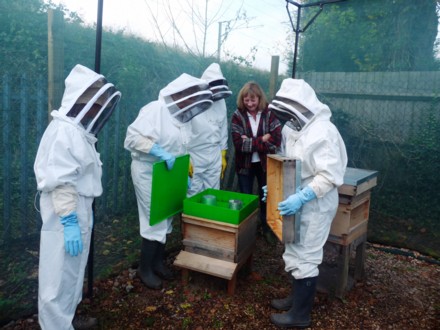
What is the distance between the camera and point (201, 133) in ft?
13.2

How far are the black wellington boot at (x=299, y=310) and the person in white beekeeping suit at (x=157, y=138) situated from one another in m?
1.15

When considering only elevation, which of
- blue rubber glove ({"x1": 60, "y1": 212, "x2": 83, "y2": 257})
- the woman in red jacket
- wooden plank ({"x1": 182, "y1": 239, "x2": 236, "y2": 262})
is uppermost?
the woman in red jacket

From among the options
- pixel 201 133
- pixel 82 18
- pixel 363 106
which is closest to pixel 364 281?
pixel 201 133

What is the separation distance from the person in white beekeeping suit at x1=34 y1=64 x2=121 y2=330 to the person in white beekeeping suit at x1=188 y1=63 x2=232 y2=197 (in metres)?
1.69

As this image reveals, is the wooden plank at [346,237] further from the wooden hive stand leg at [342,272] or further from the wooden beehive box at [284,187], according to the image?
the wooden beehive box at [284,187]

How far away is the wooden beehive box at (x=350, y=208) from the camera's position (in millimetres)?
3059

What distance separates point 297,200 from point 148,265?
5.21 ft

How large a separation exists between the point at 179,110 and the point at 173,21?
2.85m

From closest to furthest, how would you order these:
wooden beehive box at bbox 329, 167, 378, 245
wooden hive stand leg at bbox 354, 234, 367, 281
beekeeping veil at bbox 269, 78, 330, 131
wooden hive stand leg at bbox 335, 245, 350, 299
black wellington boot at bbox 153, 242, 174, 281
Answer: beekeeping veil at bbox 269, 78, 330, 131 → wooden beehive box at bbox 329, 167, 378, 245 → wooden hive stand leg at bbox 335, 245, 350, 299 → black wellington boot at bbox 153, 242, 174, 281 → wooden hive stand leg at bbox 354, 234, 367, 281

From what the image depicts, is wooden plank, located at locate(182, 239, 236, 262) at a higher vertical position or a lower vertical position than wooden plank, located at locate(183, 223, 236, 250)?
lower

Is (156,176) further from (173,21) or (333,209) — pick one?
(173,21)

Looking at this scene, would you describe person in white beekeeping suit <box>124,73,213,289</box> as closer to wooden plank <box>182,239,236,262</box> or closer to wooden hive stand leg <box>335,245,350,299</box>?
wooden plank <box>182,239,236,262</box>

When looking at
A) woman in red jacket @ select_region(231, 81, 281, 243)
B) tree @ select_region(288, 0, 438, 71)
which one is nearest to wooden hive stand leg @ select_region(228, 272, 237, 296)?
woman in red jacket @ select_region(231, 81, 281, 243)

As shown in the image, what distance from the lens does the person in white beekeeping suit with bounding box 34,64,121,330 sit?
7.24 feet
